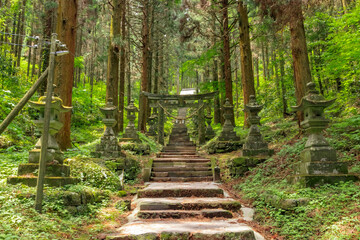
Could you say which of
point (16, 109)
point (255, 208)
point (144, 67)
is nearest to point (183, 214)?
point (255, 208)

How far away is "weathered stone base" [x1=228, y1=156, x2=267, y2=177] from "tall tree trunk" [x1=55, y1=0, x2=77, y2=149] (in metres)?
5.78

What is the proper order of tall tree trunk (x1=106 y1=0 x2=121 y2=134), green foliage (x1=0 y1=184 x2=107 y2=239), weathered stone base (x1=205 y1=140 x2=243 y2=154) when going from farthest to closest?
1. weathered stone base (x1=205 y1=140 x2=243 y2=154)
2. tall tree trunk (x1=106 y1=0 x2=121 y2=134)
3. green foliage (x1=0 y1=184 x2=107 y2=239)

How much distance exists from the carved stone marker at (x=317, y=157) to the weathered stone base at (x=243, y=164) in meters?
2.21

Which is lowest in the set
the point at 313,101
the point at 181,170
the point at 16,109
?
the point at 181,170

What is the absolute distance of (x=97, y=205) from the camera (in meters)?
5.18

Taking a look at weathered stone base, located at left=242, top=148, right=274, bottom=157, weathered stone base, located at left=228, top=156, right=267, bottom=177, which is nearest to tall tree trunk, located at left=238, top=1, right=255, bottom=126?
weathered stone base, located at left=242, top=148, right=274, bottom=157

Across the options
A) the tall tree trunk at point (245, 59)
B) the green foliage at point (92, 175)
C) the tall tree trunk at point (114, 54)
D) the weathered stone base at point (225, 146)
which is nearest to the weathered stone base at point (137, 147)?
the tall tree trunk at point (114, 54)

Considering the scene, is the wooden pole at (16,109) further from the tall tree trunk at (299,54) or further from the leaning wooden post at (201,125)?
the leaning wooden post at (201,125)

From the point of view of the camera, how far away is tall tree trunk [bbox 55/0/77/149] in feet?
24.6

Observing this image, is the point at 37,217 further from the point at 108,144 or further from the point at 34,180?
the point at 108,144

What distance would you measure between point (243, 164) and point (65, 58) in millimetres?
6838

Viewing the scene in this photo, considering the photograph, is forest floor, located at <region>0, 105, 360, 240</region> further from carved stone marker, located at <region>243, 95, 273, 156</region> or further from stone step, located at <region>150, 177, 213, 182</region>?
stone step, located at <region>150, 177, 213, 182</region>

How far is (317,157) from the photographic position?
16.6 ft

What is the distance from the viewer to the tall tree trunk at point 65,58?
24.6ft
